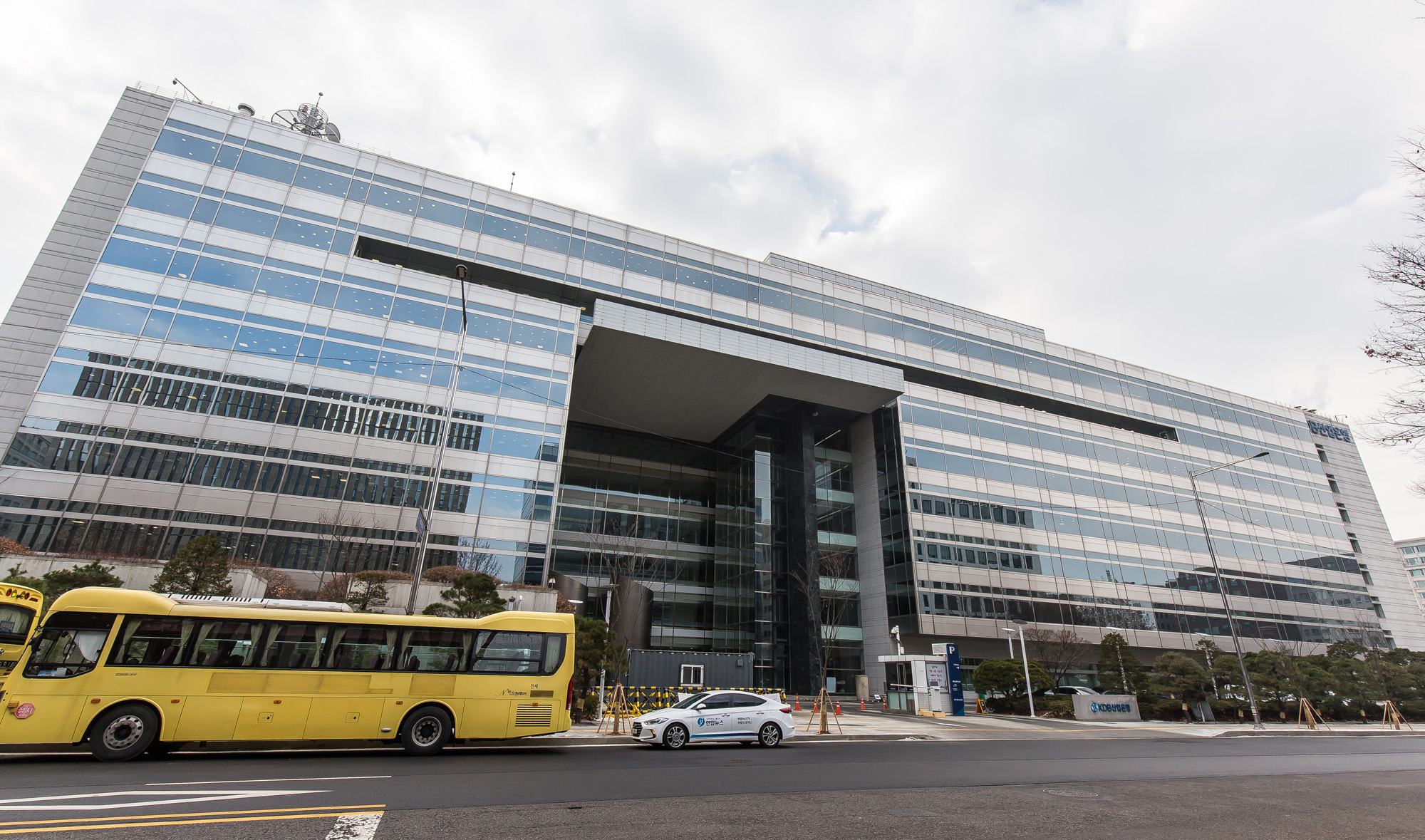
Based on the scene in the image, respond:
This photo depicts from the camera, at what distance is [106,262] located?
30859 millimetres

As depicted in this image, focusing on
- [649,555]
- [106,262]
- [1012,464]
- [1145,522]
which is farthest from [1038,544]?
[106,262]

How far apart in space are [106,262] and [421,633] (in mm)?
33215

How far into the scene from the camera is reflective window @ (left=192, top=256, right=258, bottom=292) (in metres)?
32.2

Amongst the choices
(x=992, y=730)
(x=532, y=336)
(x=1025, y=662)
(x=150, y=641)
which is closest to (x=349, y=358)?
(x=532, y=336)

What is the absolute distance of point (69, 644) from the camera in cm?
1093

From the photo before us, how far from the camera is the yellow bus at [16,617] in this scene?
12961mm

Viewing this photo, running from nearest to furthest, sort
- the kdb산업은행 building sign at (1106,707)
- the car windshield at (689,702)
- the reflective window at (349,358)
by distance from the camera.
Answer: the car windshield at (689,702) → the kdb산업은행 building sign at (1106,707) → the reflective window at (349,358)

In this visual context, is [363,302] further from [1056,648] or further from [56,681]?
[1056,648]

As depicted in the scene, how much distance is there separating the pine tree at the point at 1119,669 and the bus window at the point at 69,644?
43.3m

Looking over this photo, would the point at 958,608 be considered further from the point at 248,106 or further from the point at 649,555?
the point at 248,106

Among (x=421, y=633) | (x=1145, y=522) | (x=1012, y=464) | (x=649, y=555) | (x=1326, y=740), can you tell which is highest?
(x=1012, y=464)

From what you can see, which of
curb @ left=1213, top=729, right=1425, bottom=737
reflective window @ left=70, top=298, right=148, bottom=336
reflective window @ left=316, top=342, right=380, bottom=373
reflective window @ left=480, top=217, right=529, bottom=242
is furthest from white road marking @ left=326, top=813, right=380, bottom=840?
reflective window @ left=480, top=217, right=529, bottom=242

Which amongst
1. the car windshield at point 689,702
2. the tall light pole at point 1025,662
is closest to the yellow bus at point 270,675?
the car windshield at point 689,702

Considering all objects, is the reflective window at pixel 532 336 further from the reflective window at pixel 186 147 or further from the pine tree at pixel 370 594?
the reflective window at pixel 186 147
